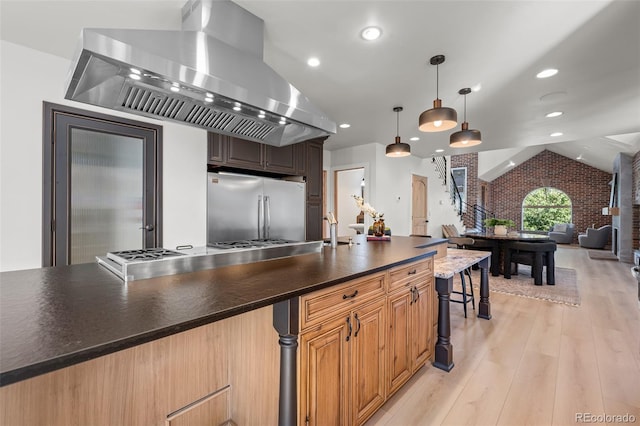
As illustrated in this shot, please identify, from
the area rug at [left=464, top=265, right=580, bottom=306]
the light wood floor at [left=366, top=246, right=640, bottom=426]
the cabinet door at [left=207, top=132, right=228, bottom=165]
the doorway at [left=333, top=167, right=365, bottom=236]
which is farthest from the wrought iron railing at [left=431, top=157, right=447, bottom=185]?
the cabinet door at [left=207, top=132, right=228, bottom=165]

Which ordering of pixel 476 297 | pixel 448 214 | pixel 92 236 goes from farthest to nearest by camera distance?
pixel 448 214, pixel 476 297, pixel 92 236

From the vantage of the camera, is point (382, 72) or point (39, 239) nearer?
point (39, 239)

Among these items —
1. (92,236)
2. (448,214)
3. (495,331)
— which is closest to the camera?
(92,236)

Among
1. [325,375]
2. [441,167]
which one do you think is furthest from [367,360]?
[441,167]

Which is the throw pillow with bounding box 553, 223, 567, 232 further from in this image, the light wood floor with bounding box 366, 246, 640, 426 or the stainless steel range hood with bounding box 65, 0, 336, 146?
the stainless steel range hood with bounding box 65, 0, 336, 146

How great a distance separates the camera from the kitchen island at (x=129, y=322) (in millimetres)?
662

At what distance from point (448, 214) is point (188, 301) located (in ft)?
28.6

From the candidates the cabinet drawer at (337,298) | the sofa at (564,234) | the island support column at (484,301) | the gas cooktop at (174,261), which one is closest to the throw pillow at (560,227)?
the sofa at (564,234)

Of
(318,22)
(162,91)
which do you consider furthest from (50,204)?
(318,22)

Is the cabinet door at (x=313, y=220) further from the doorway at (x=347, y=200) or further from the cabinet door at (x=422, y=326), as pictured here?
the doorway at (x=347, y=200)

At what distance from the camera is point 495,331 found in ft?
9.57

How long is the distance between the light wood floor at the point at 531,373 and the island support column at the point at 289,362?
2.45 ft

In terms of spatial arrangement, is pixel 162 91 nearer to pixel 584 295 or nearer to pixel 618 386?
pixel 618 386

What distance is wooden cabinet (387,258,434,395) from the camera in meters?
1.75
